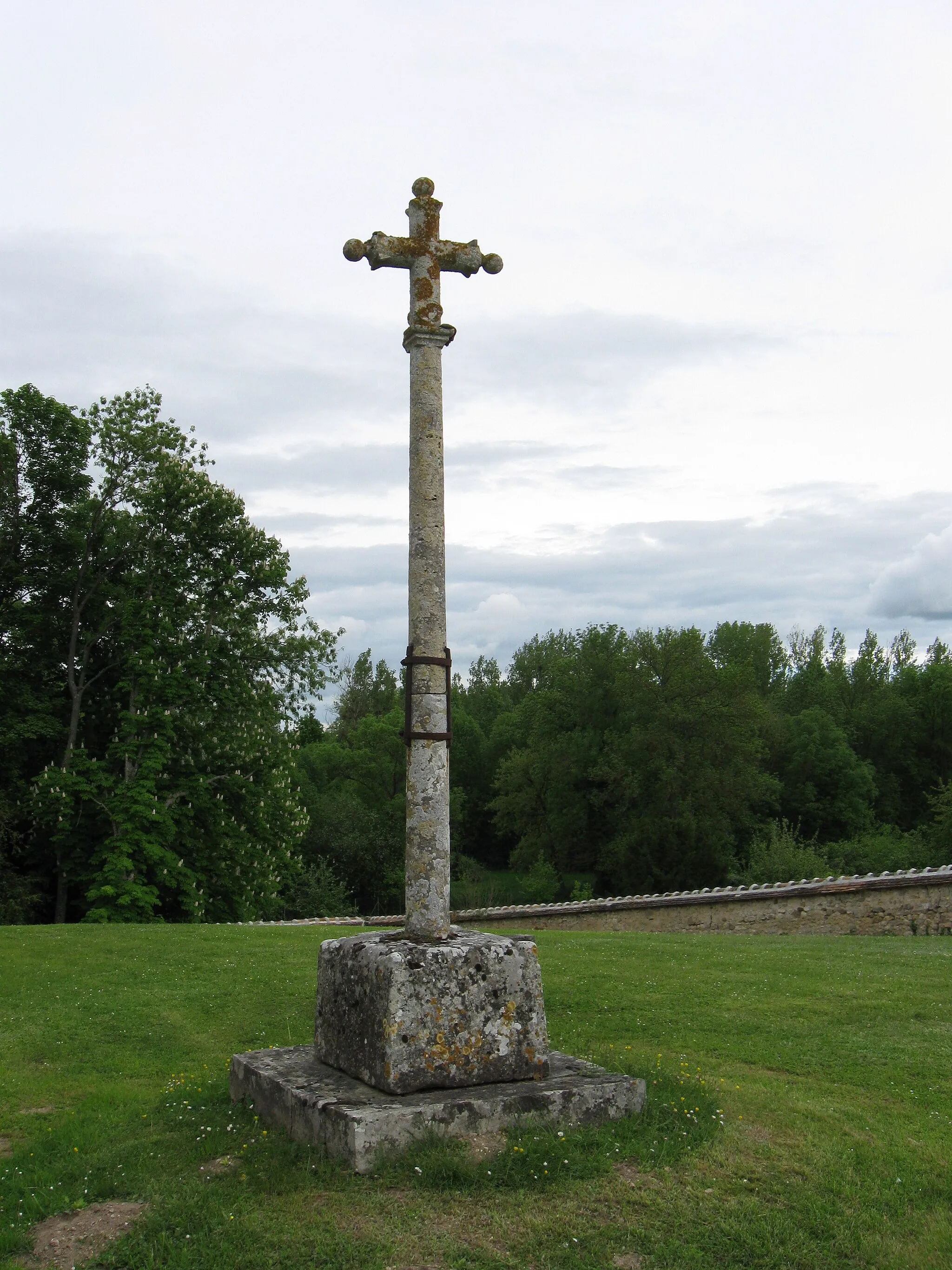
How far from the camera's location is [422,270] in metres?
7.48

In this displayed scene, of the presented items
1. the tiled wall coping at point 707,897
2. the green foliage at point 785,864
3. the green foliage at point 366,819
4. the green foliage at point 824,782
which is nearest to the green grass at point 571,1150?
the tiled wall coping at point 707,897

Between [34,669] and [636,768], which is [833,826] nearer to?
[636,768]

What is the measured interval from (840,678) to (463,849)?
2595cm

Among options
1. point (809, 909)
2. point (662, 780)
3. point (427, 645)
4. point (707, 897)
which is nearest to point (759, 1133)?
point (427, 645)

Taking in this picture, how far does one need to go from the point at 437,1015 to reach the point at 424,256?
17.5 ft

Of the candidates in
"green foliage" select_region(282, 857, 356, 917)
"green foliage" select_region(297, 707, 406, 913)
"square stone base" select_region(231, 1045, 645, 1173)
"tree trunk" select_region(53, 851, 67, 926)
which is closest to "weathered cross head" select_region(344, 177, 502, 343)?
"square stone base" select_region(231, 1045, 645, 1173)

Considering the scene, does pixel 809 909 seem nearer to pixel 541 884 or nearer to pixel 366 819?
pixel 541 884

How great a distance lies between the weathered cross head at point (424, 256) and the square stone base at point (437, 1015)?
437 centimetres

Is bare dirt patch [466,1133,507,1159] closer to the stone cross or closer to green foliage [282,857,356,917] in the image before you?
the stone cross

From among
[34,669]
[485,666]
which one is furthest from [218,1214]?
[485,666]

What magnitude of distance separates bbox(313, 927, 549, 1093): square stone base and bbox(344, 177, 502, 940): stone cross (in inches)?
16.6

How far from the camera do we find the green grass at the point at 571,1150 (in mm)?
4566

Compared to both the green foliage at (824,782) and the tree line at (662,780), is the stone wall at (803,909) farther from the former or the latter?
the green foliage at (824,782)

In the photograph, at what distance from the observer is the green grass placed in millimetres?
4566
